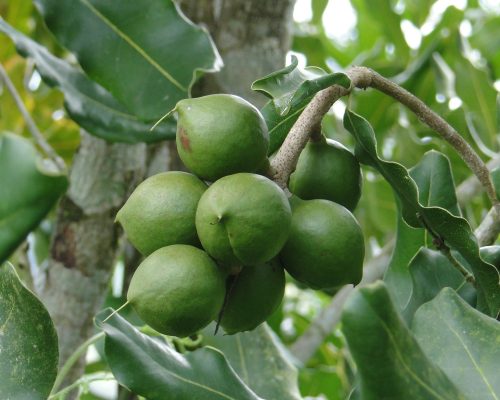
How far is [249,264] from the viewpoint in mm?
736

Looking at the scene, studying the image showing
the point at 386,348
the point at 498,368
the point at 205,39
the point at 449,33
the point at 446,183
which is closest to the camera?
the point at 386,348

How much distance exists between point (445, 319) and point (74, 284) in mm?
815

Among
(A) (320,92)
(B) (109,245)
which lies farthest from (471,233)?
(B) (109,245)

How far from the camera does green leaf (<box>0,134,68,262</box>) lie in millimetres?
685

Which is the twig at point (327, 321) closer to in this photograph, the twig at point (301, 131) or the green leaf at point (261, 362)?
the green leaf at point (261, 362)

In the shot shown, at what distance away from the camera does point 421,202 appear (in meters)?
1.03

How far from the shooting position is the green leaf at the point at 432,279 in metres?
0.94

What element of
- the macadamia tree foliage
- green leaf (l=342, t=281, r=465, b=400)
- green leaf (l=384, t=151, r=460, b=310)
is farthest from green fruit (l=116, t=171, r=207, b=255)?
green leaf (l=384, t=151, r=460, b=310)

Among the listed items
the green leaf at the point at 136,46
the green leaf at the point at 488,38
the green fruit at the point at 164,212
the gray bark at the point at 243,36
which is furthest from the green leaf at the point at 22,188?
the green leaf at the point at 488,38

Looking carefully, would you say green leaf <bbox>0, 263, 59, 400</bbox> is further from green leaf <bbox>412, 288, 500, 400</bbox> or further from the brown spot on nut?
green leaf <bbox>412, 288, 500, 400</bbox>

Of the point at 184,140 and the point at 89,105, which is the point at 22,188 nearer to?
the point at 184,140

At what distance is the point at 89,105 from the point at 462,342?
0.86 m

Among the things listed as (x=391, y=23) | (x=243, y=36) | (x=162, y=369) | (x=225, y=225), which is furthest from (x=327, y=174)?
(x=391, y=23)

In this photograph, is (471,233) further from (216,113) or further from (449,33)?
(449,33)
